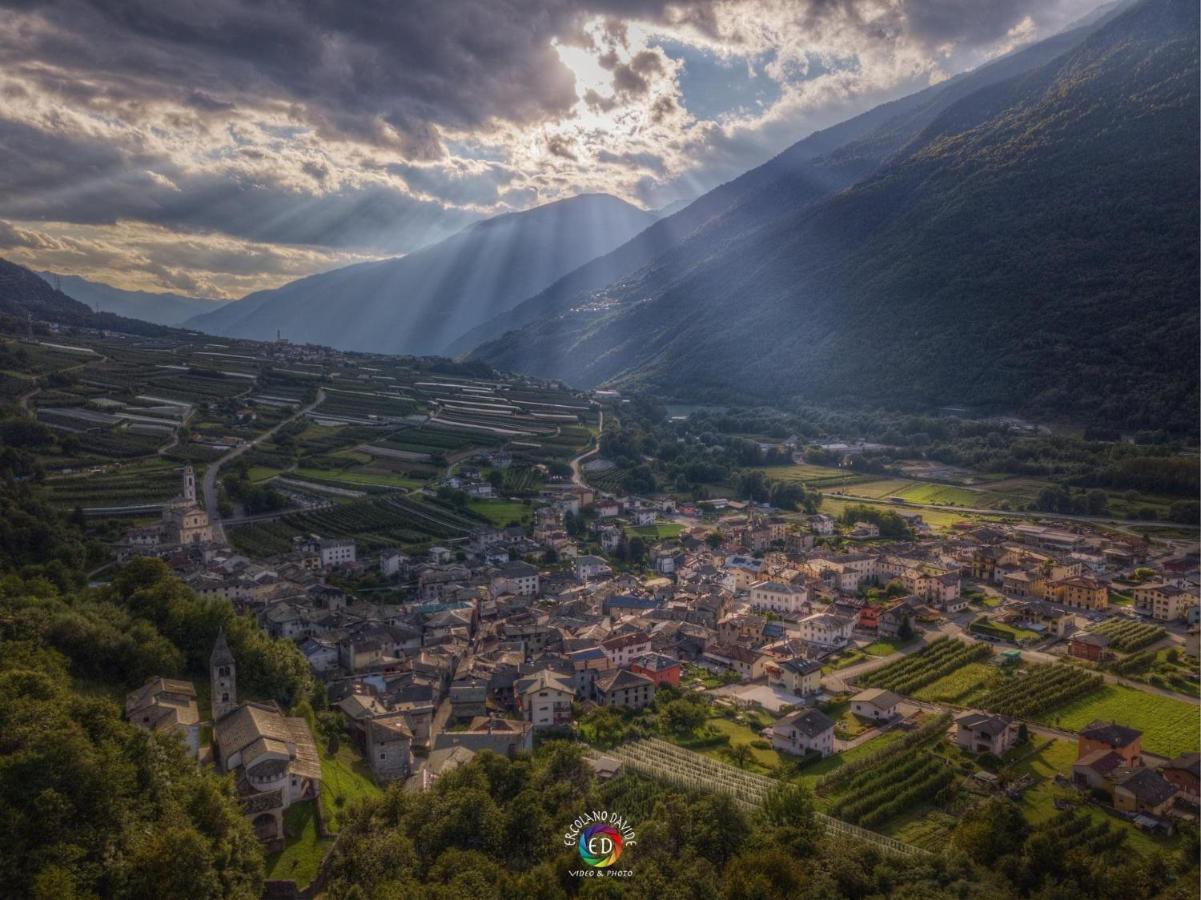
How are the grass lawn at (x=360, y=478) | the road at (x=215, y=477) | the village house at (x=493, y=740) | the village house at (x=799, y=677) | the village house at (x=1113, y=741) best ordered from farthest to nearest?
the grass lawn at (x=360, y=478) < the road at (x=215, y=477) < the village house at (x=799, y=677) < the village house at (x=493, y=740) < the village house at (x=1113, y=741)

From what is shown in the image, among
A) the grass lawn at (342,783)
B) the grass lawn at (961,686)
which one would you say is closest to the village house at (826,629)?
the grass lawn at (961,686)

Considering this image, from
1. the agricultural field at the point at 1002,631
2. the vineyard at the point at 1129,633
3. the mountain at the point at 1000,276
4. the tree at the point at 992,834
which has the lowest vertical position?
the agricultural field at the point at 1002,631

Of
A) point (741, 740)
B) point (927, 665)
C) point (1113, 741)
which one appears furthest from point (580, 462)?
point (1113, 741)

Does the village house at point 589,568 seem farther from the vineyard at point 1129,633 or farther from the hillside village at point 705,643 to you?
the vineyard at point 1129,633

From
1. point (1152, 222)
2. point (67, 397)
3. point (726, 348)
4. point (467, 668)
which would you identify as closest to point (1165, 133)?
point (1152, 222)

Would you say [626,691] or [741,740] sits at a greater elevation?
[626,691]

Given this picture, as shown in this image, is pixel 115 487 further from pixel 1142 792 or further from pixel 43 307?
pixel 43 307

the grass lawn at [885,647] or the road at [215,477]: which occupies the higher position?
the road at [215,477]
